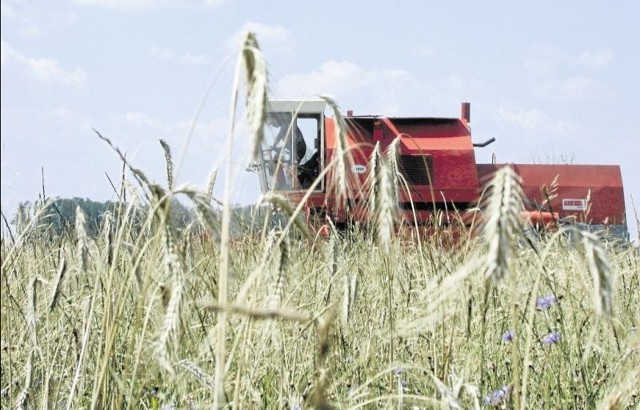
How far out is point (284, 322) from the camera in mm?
2838

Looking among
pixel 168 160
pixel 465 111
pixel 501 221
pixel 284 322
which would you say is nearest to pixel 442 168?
pixel 465 111

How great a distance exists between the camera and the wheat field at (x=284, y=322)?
3.63 ft

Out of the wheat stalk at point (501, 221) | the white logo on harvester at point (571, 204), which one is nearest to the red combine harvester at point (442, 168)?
the white logo on harvester at point (571, 204)

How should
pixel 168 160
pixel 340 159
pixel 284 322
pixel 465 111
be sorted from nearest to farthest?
pixel 340 159
pixel 168 160
pixel 284 322
pixel 465 111

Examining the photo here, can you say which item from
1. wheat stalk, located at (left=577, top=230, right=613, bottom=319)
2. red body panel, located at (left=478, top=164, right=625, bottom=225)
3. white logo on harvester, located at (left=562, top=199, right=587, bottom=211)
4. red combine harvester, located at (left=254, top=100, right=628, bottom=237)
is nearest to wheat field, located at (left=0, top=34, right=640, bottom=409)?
wheat stalk, located at (left=577, top=230, right=613, bottom=319)

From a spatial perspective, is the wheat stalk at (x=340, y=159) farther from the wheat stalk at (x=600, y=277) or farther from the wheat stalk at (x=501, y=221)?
the wheat stalk at (x=600, y=277)

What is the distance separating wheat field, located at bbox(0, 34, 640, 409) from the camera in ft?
3.63

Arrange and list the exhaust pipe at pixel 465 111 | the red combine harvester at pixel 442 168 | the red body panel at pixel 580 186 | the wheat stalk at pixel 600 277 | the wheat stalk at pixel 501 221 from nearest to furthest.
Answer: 1. the wheat stalk at pixel 501 221
2. the wheat stalk at pixel 600 277
3. the red combine harvester at pixel 442 168
4. the red body panel at pixel 580 186
5. the exhaust pipe at pixel 465 111

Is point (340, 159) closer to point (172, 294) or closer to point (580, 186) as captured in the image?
point (172, 294)

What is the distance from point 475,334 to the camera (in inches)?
129

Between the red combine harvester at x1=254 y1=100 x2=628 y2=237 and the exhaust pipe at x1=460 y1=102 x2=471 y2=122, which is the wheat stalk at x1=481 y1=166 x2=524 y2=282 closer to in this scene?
the red combine harvester at x1=254 y1=100 x2=628 y2=237

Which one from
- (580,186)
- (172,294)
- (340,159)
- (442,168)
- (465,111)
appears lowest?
(172,294)

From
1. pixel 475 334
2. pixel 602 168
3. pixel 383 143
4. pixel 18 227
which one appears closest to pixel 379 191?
pixel 475 334

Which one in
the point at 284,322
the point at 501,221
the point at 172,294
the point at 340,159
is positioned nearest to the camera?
the point at 501,221
